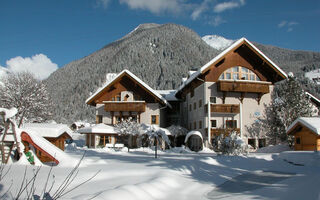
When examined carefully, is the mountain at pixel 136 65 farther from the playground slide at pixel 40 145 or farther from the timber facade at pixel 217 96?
the playground slide at pixel 40 145

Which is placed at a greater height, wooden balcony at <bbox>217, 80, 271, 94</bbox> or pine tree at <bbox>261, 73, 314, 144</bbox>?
wooden balcony at <bbox>217, 80, 271, 94</bbox>

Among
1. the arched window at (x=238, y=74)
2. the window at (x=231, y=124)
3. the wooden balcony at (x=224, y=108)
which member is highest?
the arched window at (x=238, y=74)

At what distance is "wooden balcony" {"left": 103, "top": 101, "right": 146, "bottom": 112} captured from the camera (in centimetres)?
3575

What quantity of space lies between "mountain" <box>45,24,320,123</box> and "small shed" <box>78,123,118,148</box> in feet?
198

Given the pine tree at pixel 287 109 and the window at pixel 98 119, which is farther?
the window at pixel 98 119

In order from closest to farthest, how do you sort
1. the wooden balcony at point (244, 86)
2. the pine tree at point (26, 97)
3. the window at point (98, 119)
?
the wooden balcony at point (244, 86), the pine tree at point (26, 97), the window at point (98, 119)

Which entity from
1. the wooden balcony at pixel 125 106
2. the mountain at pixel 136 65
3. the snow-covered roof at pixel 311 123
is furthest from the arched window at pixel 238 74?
the mountain at pixel 136 65

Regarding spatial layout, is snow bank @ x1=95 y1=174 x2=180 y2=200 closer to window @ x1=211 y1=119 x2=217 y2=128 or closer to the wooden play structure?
the wooden play structure

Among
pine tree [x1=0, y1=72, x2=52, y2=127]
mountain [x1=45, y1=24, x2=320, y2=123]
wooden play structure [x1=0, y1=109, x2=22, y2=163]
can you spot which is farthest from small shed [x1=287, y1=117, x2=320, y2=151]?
mountain [x1=45, y1=24, x2=320, y2=123]

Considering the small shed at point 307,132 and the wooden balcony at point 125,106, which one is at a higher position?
the wooden balcony at point 125,106

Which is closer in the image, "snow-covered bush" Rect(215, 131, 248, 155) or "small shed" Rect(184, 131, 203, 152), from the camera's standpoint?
"snow-covered bush" Rect(215, 131, 248, 155)

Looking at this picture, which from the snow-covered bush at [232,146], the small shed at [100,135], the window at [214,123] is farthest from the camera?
the small shed at [100,135]

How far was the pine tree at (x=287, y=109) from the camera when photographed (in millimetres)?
30438

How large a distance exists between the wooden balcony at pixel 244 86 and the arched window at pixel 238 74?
5.13 ft
